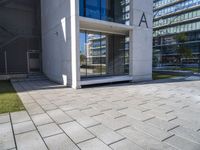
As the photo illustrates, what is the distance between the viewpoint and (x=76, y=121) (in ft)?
15.4

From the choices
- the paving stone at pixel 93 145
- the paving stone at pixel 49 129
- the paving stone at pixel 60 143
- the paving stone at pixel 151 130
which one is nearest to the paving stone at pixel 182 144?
the paving stone at pixel 151 130

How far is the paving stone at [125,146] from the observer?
10.8ft

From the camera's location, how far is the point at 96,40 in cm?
1400

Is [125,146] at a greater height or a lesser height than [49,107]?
lesser

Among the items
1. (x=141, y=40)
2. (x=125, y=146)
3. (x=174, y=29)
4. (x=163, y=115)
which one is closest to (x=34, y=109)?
(x=125, y=146)

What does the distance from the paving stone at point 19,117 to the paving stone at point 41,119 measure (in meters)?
0.24

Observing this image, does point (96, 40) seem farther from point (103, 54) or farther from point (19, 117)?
point (19, 117)

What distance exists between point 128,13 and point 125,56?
12.4 ft

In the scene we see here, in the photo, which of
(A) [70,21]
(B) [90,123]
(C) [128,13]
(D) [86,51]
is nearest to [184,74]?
(C) [128,13]

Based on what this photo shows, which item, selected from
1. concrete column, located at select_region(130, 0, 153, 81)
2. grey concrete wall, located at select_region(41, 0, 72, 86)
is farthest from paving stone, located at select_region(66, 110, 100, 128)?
concrete column, located at select_region(130, 0, 153, 81)

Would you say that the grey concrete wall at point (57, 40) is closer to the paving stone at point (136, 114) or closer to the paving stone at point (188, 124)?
the paving stone at point (136, 114)

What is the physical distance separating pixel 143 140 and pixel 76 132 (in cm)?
164

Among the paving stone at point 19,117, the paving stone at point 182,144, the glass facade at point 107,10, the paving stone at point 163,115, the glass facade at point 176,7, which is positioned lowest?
the paving stone at point 182,144

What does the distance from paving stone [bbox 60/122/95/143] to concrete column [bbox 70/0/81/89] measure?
5854 millimetres
